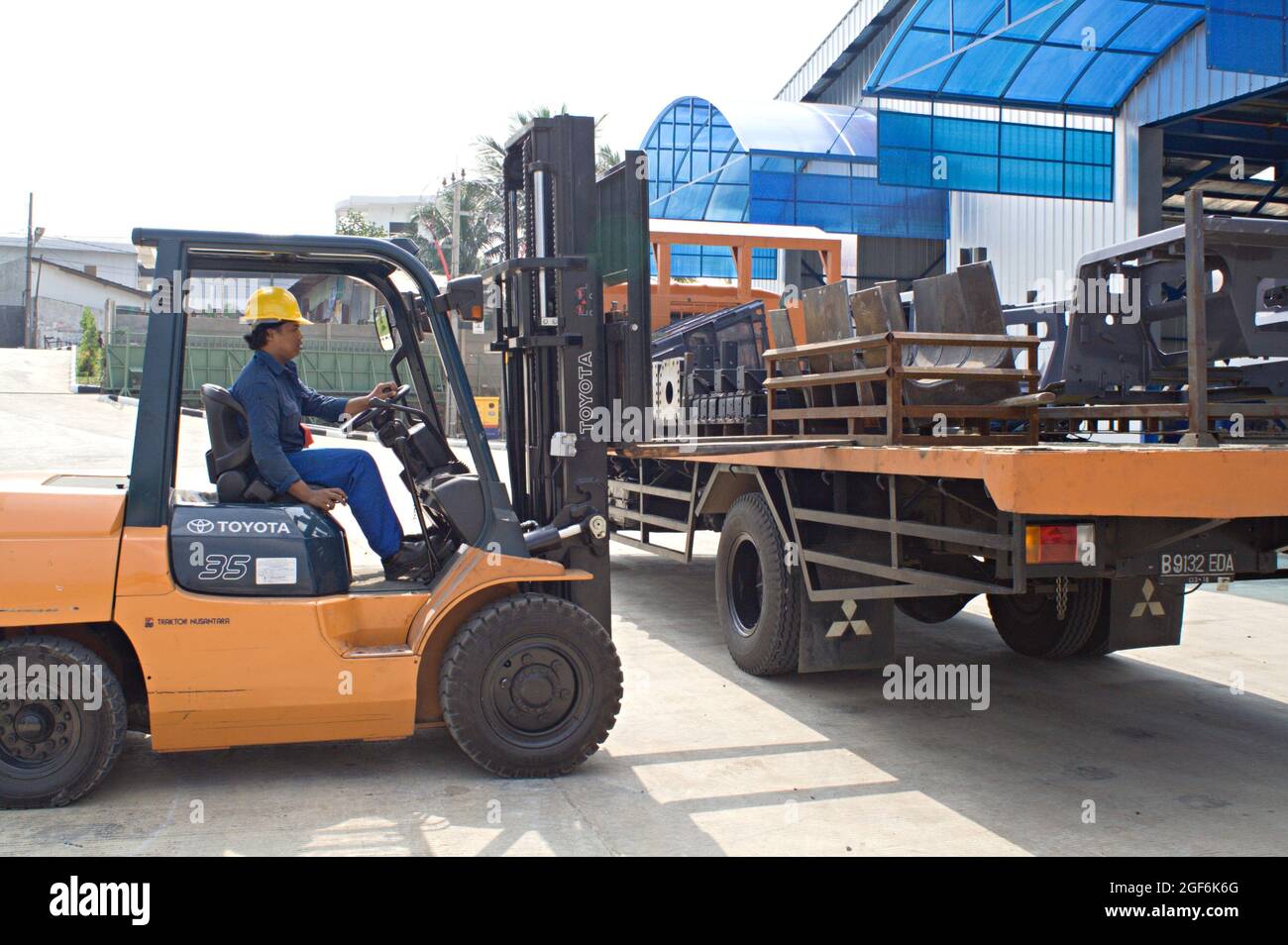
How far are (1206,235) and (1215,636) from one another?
4360 millimetres

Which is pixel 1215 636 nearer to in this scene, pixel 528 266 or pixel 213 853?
pixel 528 266

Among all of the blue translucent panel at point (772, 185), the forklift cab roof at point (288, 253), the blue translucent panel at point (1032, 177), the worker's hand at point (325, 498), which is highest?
the blue translucent panel at point (772, 185)

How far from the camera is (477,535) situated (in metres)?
5.13

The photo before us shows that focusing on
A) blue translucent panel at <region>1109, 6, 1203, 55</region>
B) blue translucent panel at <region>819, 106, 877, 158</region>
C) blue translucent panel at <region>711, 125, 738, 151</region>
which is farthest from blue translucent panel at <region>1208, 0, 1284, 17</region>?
blue translucent panel at <region>711, 125, 738, 151</region>

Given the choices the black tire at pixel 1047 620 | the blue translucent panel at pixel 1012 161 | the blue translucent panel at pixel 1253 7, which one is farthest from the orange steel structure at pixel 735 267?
the blue translucent panel at pixel 1012 161

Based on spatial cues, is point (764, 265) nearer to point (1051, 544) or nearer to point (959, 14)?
point (959, 14)

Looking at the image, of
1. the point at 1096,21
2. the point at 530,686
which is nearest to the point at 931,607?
the point at 530,686

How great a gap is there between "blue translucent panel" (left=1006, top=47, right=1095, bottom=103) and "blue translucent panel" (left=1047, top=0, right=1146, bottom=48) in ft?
1.20

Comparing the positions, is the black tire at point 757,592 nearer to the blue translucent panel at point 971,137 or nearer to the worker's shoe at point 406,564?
the worker's shoe at point 406,564

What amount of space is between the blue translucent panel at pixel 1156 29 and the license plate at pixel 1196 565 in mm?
12257

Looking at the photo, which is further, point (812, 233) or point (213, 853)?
point (812, 233)

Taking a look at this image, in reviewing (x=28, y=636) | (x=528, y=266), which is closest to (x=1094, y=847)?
(x=528, y=266)

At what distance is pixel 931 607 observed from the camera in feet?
27.2

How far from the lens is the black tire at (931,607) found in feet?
26.6
